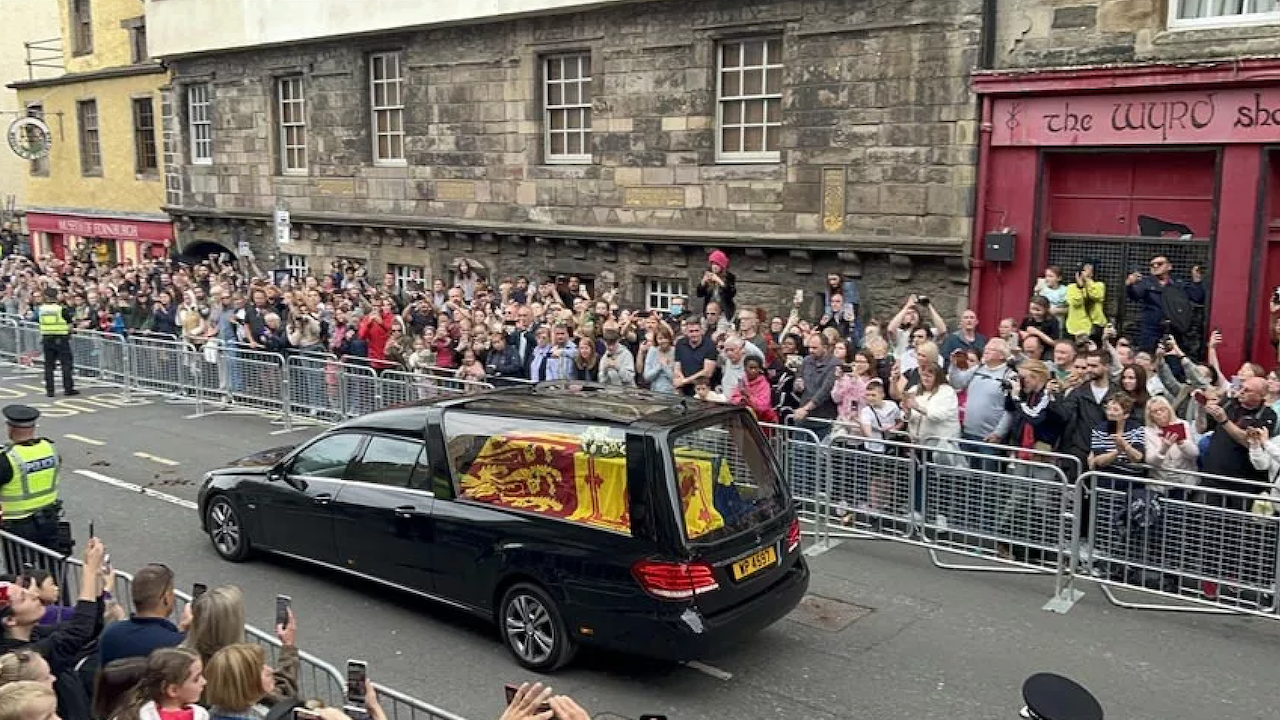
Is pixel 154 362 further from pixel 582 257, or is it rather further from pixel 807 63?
pixel 807 63

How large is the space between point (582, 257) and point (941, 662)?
1263 centimetres

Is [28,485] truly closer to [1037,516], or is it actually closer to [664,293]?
[1037,516]

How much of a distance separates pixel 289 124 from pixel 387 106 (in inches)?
148

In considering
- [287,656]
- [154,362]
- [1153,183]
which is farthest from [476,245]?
[287,656]

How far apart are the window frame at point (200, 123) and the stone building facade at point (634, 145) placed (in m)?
0.55

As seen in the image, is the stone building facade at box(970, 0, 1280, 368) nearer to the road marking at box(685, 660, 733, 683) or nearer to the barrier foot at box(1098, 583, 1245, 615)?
the barrier foot at box(1098, 583, 1245, 615)

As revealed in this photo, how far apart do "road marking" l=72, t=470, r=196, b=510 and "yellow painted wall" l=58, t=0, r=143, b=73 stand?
21.6 meters

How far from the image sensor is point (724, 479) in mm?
7172

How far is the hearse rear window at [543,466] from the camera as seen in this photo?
696 centimetres

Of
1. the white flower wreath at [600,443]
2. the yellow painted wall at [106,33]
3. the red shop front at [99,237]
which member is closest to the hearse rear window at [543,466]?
the white flower wreath at [600,443]

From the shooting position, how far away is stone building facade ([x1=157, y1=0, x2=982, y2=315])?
1459cm

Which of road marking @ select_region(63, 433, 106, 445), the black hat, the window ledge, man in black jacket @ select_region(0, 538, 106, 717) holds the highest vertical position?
the window ledge

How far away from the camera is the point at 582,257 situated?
62.5ft

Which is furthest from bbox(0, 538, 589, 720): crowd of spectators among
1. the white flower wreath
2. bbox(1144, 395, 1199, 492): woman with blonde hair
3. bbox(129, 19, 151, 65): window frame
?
bbox(129, 19, 151, 65): window frame
